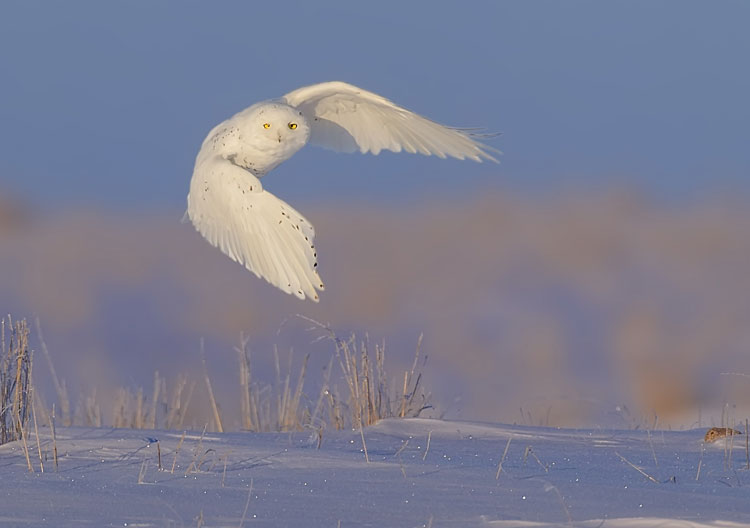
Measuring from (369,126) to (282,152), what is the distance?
845mm

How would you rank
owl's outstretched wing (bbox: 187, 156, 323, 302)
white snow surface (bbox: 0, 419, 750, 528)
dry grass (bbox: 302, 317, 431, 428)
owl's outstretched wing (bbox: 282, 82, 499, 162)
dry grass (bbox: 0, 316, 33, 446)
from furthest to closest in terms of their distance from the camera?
owl's outstretched wing (bbox: 282, 82, 499, 162)
dry grass (bbox: 302, 317, 431, 428)
owl's outstretched wing (bbox: 187, 156, 323, 302)
dry grass (bbox: 0, 316, 33, 446)
white snow surface (bbox: 0, 419, 750, 528)

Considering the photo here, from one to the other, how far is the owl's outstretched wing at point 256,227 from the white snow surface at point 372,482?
0.72 meters

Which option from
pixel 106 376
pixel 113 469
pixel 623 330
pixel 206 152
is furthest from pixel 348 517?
pixel 623 330

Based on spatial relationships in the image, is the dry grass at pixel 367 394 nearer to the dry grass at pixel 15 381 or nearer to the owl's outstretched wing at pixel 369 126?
the owl's outstretched wing at pixel 369 126

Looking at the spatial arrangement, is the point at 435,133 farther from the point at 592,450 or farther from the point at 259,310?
the point at 259,310

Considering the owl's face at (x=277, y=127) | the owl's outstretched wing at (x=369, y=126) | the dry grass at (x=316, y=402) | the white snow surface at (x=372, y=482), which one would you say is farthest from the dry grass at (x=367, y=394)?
the owl's outstretched wing at (x=369, y=126)

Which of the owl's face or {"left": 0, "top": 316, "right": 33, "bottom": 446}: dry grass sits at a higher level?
the owl's face

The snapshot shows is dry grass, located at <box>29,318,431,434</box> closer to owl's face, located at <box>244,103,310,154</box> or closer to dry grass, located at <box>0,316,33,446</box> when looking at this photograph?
dry grass, located at <box>0,316,33,446</box>

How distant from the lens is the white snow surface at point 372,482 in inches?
148

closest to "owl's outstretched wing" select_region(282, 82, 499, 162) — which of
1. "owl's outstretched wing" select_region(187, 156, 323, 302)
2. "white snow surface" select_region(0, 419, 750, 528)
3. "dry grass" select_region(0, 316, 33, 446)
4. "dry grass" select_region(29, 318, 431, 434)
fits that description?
"owl's outstretched wing" select_region(187, 156, 323, 302)

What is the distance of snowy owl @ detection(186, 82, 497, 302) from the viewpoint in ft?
19.1

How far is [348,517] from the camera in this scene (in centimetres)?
375

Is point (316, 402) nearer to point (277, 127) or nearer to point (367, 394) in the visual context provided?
point (367, 394)

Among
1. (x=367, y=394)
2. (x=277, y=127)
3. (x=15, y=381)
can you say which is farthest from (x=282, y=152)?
(x=15, y=381)
